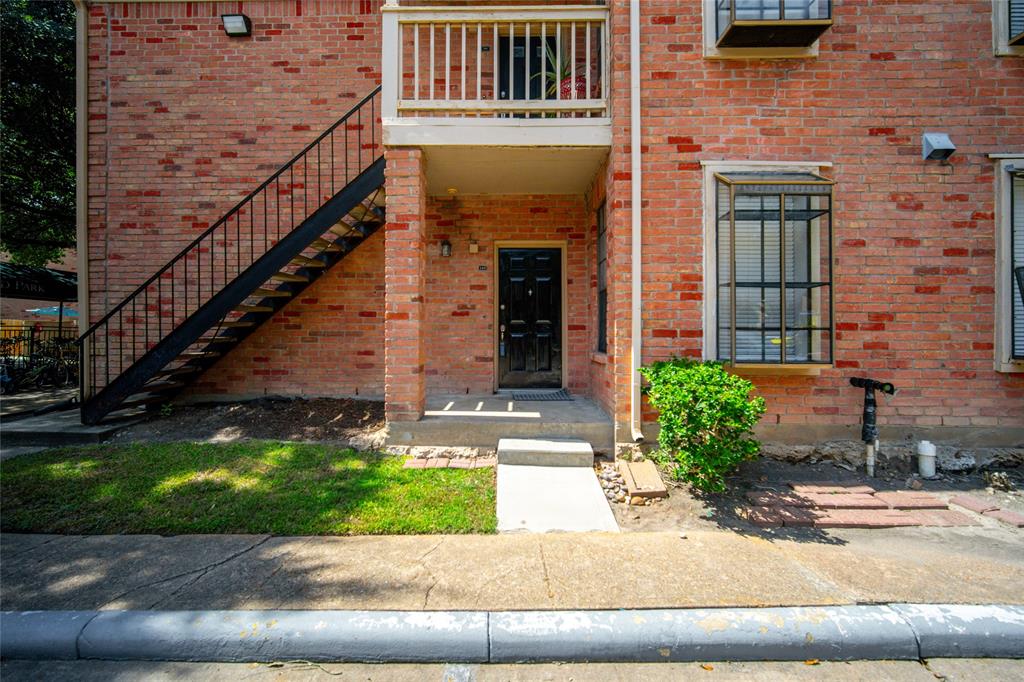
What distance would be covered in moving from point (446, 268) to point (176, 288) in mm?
3806

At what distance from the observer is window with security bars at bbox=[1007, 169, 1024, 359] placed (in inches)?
177

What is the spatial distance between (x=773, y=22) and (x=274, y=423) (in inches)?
Result: 264

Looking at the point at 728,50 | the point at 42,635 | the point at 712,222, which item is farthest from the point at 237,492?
the point at 728,50

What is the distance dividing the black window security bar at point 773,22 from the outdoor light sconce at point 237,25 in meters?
6.15

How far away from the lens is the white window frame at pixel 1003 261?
4496 mm

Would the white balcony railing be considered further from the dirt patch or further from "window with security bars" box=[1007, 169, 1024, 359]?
"window with security bars" box=[1007, 169, 1024, 359]

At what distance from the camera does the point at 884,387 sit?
4332 millimetres

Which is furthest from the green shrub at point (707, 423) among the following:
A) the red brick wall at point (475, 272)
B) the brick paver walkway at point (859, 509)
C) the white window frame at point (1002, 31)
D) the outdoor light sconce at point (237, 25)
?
the outdoor light sconce at point (237, 25)

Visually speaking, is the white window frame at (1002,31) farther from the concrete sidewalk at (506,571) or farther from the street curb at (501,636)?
the street curb at (501,636)

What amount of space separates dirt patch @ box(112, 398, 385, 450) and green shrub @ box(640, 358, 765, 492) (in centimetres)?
295

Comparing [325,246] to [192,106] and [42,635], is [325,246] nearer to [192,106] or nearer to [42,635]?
[192,106]

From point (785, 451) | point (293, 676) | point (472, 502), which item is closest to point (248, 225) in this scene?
point (472, 502)

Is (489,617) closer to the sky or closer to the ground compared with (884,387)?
closer to the ground

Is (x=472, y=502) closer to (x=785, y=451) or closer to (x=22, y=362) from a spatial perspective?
(x=785, y=451)
